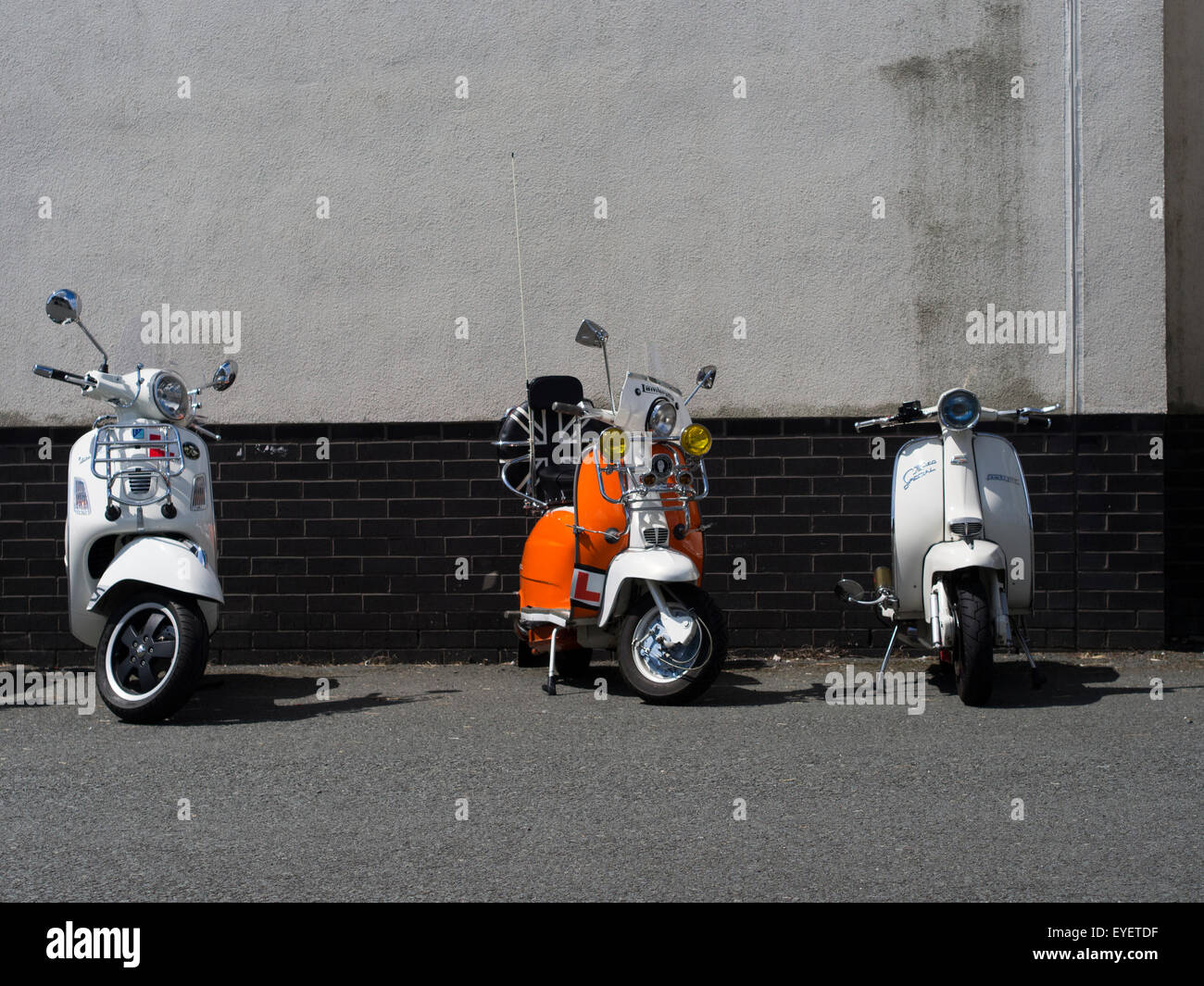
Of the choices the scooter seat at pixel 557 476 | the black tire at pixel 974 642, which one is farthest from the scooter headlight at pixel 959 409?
the scooter seat at pixel 557 476

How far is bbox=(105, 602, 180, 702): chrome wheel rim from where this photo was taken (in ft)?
20.5

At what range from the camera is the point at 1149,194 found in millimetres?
8039

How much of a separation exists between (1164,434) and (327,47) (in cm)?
579

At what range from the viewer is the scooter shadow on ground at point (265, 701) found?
256 inches

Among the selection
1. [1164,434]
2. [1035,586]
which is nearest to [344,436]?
[1035,586]

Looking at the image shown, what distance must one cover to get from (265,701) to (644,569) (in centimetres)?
220

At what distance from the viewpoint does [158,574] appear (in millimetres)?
6297

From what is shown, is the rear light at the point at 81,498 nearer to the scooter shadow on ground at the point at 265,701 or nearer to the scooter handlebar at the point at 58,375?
the scooter handlebar at the point at 58,375

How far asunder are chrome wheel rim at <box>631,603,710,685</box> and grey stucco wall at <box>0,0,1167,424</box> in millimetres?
2149

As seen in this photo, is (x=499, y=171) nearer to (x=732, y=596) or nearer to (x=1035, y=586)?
(x=732, y=596)

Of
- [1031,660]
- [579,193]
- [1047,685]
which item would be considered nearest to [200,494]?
[579,193]
